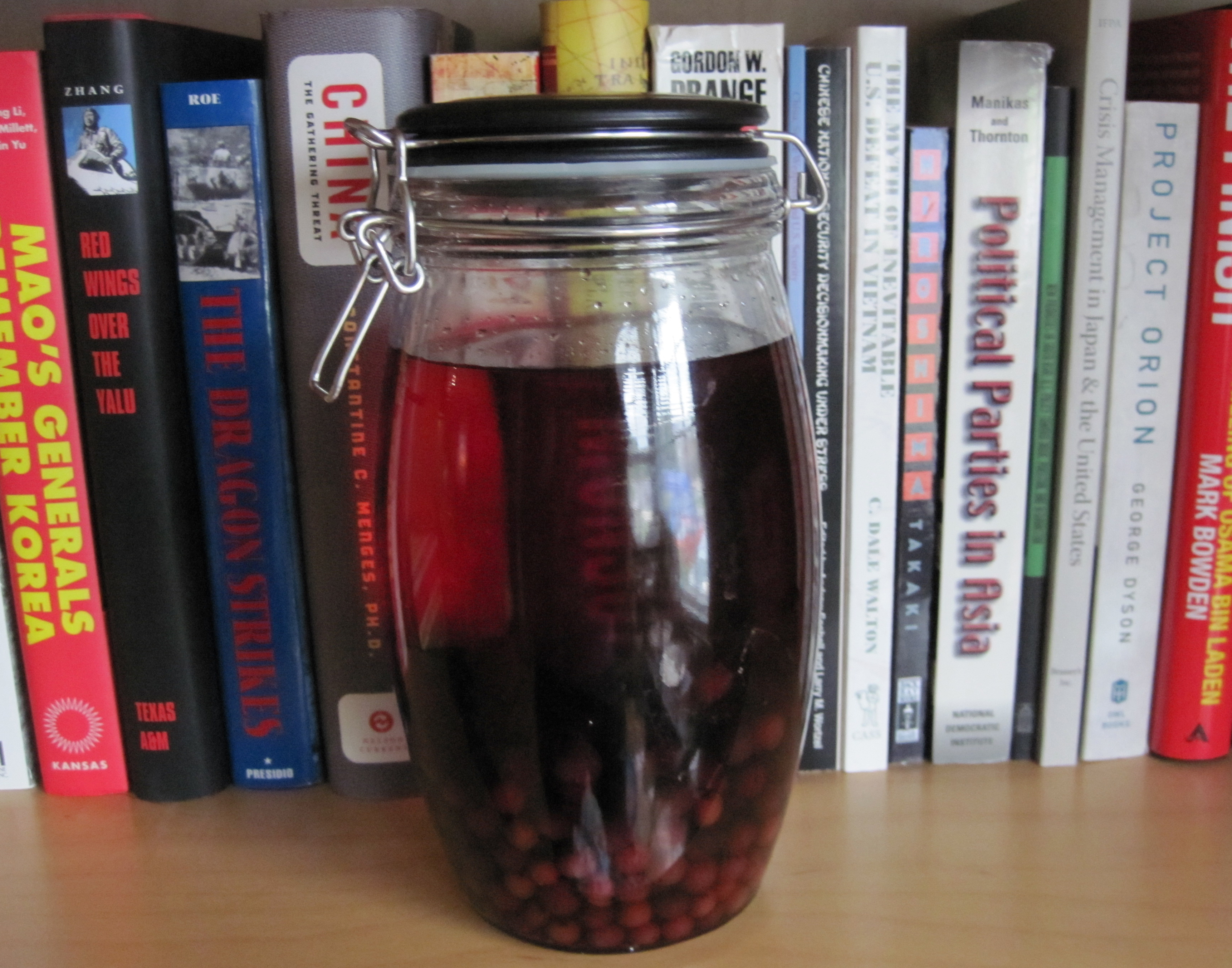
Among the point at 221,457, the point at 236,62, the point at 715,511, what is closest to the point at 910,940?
the point at 715,511

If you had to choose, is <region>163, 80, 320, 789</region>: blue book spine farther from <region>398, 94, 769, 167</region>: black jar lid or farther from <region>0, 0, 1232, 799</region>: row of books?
<region>398, 94, 769, 167</region>: black jar lid

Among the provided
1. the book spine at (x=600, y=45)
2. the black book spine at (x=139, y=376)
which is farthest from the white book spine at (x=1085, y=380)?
the black book spine at (x=139, y=376)

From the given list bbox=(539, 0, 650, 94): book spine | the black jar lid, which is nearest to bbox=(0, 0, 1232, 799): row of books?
bbox=(539, 0, 650, 94): book spine

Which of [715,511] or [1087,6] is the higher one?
[1087,6]

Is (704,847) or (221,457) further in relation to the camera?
(221,457)

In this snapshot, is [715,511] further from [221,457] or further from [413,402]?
[221,457]

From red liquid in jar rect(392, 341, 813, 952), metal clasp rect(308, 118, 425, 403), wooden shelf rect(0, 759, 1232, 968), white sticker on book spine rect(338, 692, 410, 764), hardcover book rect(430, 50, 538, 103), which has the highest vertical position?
hardcover book rect(430, 50, 538, 103)

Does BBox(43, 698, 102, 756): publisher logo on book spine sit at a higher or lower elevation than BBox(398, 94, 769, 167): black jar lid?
lower
